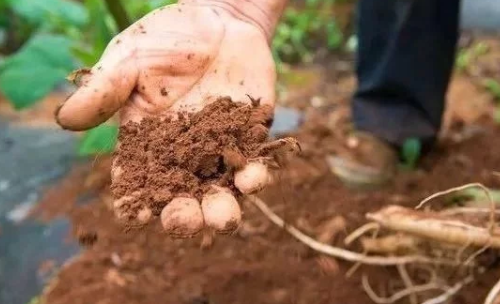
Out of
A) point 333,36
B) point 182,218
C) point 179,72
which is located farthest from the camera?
point 333,36

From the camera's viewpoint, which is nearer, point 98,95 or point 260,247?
point 98,95

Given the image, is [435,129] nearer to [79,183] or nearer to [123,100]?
[79,183]

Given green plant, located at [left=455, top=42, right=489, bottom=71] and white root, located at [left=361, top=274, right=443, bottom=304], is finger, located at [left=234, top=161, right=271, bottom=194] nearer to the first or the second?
white root, located at [left=361, top=274, right=443, bottom=304]

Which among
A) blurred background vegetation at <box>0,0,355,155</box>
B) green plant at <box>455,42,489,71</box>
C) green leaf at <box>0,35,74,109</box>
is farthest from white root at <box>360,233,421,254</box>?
green plant at <box>455,42,489,71</box>

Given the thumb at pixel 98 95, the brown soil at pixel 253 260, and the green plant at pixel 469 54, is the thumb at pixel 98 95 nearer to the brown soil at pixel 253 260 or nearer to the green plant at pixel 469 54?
the brown soil at pixel 253 260

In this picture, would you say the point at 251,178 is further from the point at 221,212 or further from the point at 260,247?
the point at 260,247

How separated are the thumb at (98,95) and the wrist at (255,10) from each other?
225mm

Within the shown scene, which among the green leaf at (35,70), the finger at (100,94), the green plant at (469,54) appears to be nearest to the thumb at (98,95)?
the finger at (100,94)

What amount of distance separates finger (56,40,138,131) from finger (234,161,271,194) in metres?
0.18

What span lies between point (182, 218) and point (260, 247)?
0.58 meters

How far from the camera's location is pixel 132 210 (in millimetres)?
1028

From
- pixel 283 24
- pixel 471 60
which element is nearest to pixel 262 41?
pixel 471 60

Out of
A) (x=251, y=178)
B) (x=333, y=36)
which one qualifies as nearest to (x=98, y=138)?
(x=251, y=178)

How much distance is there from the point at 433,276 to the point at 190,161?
0.50m
